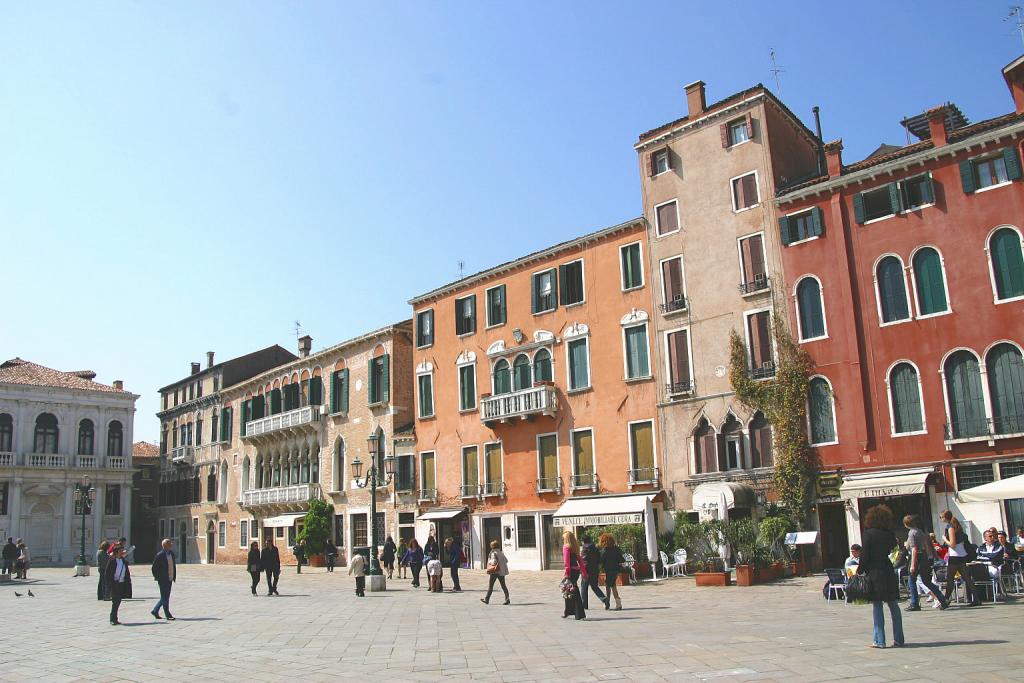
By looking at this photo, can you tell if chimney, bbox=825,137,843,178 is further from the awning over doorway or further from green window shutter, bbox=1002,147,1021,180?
the awning over doorway

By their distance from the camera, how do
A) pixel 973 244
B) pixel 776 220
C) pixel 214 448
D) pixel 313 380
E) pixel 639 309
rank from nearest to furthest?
pixel 973 244
pixel 776 220
pixel 639 309
pixel 313 380
pixel 214 448

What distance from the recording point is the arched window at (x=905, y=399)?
Answer: 74.5 ft

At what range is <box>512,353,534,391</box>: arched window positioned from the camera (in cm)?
3238

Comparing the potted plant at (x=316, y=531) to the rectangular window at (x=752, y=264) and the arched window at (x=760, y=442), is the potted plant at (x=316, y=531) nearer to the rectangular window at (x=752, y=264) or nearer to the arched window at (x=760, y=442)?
the arched window at (x=760, y=442)

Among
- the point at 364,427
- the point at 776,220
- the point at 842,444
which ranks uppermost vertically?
the point at 776,220

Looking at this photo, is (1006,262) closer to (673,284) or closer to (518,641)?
(673,284)

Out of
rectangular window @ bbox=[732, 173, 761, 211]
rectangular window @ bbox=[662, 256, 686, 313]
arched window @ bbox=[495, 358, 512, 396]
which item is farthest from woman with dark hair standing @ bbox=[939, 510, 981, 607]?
arched window @ bbox=[495, 358, 512, 396]

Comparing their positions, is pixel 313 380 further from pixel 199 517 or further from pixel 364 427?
pixel 199 517

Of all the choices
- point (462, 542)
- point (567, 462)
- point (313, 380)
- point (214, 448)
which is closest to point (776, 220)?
point (567, 462)

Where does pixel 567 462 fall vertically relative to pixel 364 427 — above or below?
below

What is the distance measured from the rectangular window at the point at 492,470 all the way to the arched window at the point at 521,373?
247 cm

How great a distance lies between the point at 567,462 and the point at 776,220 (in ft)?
36.2

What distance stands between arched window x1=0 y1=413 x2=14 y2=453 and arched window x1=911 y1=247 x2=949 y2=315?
163 feet

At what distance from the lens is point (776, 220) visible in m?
26.0
